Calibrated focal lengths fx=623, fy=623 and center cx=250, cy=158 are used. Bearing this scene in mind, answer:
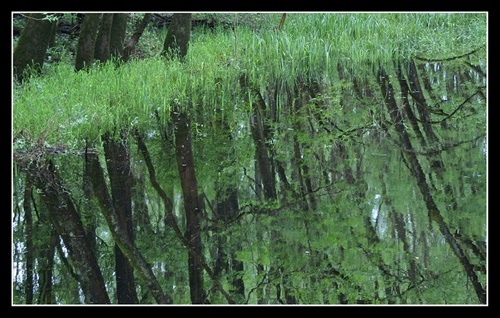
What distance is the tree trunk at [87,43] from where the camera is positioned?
8359 millimetres

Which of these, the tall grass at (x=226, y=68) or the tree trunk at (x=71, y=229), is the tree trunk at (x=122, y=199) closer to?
the tree trunk at (x=71, y=229)

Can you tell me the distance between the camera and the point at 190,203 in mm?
4383

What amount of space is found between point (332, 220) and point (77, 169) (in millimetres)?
2234

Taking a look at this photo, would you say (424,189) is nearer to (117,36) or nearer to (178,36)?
(178,36)

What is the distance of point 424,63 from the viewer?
912 centimetres

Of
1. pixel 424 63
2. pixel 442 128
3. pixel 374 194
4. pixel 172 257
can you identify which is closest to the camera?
pixel 172 257

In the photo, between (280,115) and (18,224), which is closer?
(18,224)

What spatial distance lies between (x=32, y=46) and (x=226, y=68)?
259 cm

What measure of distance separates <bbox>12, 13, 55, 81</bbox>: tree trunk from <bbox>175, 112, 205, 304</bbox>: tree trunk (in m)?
2.42

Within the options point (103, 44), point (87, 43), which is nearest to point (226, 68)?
point (103, 44)

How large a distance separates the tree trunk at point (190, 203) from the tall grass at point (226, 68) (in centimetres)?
58

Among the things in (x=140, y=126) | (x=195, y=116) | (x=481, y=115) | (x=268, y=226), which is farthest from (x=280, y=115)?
(x=268, y=226)

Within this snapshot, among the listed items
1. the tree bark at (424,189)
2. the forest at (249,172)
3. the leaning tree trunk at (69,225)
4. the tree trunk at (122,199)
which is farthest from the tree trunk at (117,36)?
the leaning tree trunk at (69,225)

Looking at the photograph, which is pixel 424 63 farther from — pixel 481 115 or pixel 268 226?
pixel 268 226
